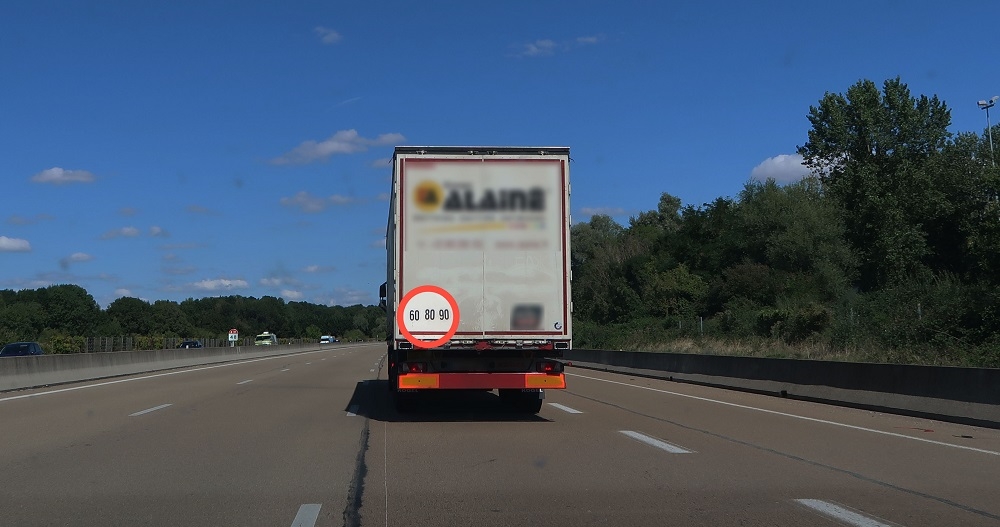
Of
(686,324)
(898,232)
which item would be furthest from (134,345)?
(898,232)

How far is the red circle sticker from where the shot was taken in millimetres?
14367

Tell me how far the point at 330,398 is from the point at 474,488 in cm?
1318

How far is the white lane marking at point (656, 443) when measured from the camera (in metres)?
11.6

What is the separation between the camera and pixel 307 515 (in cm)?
771

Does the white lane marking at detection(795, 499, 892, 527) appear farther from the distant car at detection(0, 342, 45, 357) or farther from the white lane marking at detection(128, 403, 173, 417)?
the distant car at detection(0, 342, 45, 357)

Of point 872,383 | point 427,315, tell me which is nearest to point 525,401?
point 427,315

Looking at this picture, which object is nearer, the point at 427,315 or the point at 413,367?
the point at 427,315

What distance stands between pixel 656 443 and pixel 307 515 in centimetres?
605

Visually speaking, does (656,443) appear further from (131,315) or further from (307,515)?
(131,315)

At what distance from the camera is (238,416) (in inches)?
658

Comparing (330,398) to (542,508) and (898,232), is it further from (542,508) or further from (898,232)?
(898,232)

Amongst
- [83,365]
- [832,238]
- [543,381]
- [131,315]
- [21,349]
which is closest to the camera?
[543,381]

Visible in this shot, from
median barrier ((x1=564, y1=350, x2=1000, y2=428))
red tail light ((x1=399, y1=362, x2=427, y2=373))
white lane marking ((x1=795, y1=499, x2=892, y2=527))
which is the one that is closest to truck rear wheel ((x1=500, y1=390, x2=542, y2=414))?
red tail light ((x1=399, y1=362, x2=427, y2=373))

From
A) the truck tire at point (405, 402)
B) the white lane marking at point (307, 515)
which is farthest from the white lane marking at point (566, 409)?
the white lane marking at point (307, 515)
